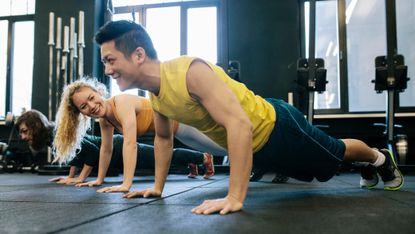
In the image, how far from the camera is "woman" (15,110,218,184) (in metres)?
2.56

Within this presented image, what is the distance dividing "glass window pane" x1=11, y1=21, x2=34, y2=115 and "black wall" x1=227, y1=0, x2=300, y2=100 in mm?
2784

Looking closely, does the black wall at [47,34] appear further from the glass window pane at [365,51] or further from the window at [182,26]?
the glass window pane at [365,51]

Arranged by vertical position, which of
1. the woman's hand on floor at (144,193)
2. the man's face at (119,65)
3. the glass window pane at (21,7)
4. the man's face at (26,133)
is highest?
the glass window pane at (21,7)

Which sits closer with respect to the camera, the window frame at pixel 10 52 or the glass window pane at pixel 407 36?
the glass window pane at pixel 407 36

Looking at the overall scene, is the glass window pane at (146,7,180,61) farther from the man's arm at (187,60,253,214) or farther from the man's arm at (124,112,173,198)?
the man's arm at (187,60,253,214)

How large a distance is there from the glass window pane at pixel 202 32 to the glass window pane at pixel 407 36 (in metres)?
2.19

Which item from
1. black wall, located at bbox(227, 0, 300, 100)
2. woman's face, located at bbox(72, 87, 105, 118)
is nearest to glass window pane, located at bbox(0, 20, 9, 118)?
black wall, located at bbox(227, 0, 300, 100)

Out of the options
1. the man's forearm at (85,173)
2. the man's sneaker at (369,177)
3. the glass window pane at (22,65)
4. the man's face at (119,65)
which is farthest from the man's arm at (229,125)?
the glass window pane at (22,65)

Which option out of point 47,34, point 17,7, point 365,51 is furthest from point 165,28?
point 365,51

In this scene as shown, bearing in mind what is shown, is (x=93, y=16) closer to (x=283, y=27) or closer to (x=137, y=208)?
(x=283, y=27)

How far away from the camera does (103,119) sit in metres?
2.18

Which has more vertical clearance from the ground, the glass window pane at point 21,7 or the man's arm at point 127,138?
the glass window pane at point 21,7

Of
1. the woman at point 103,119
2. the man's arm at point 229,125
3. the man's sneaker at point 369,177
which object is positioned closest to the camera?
the man's arm at point 229,125

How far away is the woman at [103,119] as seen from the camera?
2.05 metres
